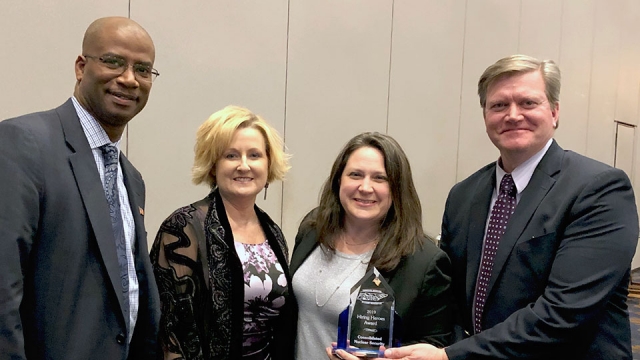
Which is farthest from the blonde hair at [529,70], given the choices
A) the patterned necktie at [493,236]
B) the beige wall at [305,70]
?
the beige wall at [305,70]

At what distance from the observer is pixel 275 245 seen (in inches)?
99.0

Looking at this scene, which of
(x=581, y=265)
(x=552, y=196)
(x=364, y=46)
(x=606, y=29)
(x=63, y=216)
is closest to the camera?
(x=63, y=216)

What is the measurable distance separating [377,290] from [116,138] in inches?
41.6

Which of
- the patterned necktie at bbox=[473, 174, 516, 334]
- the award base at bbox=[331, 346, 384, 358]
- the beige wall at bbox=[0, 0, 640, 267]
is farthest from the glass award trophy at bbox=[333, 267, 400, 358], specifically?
the beige wall at bbox=[0, 0, 640, 267]

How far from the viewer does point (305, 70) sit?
15.2 feet

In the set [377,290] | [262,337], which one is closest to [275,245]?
[262,337]

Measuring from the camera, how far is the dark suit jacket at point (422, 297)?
213 centimetres

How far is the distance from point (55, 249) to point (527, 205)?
159 centimetres

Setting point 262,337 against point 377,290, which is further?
point 262,337

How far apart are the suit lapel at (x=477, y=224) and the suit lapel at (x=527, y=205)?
120 millimetres

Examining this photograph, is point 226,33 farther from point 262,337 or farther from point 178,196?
point 262,337

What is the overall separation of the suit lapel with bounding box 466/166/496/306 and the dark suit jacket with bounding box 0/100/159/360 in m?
1.29

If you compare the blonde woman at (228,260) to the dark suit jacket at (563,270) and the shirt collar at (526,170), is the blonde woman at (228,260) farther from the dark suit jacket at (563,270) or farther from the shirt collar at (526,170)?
the shirt collar at (526,170)

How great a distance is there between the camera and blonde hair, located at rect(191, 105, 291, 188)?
95.5 inches
